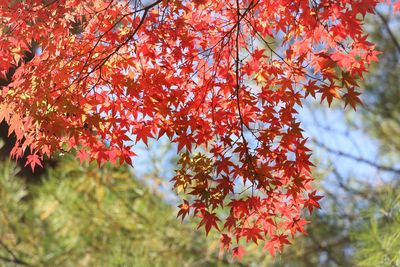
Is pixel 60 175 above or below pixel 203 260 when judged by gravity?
above

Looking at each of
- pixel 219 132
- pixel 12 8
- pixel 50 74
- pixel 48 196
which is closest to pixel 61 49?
pixel 50 74

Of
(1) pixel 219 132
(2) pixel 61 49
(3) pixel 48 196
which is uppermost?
(3) pixel 48 196

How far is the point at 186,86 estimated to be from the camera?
85.4 inches

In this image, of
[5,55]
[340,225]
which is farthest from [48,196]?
[5,55]

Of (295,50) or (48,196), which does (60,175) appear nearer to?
(48,196)

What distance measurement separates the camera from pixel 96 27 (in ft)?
7.07

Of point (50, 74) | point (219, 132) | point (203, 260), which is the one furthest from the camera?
point (203, 260)

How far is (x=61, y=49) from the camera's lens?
208cm

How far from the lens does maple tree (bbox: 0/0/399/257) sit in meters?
2.01

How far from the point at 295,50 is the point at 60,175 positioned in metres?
4.34

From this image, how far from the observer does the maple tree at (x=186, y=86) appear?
79.0 inches

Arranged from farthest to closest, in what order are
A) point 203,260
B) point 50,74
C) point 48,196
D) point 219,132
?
point 48,196, point 203,260, point 219,132, point 50,74

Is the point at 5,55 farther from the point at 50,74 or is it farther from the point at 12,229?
the point at 12,229

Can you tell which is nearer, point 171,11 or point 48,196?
point 171,11
